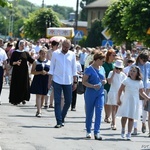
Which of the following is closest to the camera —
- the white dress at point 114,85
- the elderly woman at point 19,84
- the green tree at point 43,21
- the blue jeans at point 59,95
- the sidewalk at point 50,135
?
the sidewalk at point 50,135

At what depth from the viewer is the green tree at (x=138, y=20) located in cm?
3916

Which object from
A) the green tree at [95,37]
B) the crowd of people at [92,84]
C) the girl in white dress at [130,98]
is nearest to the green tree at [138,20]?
the crowd of people at [92,84]

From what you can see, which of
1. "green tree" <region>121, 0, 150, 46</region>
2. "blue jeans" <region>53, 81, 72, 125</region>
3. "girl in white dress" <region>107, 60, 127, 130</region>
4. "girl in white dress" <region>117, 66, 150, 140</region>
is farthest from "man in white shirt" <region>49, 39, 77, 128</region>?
"green tree" <region>121, 0, 150, 46</region>

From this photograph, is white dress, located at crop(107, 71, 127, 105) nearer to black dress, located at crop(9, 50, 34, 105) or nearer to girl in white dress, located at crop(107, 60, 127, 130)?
girl in white dress, located at crop(107, 60, 127, 130)

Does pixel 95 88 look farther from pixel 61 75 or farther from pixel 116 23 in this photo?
pixel 116 23

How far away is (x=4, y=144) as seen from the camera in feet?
43.7

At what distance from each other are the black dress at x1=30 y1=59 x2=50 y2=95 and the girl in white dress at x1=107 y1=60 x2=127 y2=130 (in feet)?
7.00

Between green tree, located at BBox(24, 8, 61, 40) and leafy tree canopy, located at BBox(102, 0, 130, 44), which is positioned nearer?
leafy tree canopy, located at BBox(102, 0, 130, 44)

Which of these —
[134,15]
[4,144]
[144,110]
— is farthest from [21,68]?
[134,15]

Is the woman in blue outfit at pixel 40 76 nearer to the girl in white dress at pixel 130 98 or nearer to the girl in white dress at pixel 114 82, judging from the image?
the girl in white dress at pixel 114 82

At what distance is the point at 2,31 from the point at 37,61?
160m

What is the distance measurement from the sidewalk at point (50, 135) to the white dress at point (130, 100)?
20.6 inches

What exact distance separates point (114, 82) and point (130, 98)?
251 cm

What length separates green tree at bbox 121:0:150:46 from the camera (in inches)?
1542
